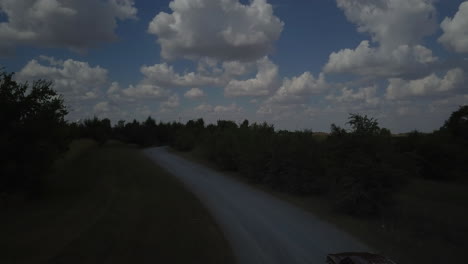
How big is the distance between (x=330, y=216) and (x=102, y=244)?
334 inches

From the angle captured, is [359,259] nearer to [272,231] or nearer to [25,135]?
[272,231]

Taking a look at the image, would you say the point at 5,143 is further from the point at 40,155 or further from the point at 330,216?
the point at 330,216

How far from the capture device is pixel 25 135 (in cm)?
1520

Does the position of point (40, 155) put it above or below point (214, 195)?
above

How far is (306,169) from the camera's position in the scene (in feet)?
58.2

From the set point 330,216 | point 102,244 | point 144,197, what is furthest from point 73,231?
point 330,216

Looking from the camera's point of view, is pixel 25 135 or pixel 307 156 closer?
pixel 25 135

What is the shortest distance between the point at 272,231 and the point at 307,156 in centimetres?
816

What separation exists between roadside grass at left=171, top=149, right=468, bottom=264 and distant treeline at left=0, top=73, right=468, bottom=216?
79cm

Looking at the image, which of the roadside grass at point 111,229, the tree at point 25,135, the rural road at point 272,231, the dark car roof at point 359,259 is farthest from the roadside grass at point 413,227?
the tree at point 25,135

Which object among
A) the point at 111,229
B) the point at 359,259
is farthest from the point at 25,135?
the point at 359,259

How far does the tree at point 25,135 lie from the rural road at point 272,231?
8.17 metres

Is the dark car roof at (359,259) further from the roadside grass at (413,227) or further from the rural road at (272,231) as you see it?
the roadside grass at (413,227)

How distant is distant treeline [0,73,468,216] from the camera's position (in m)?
12.4
